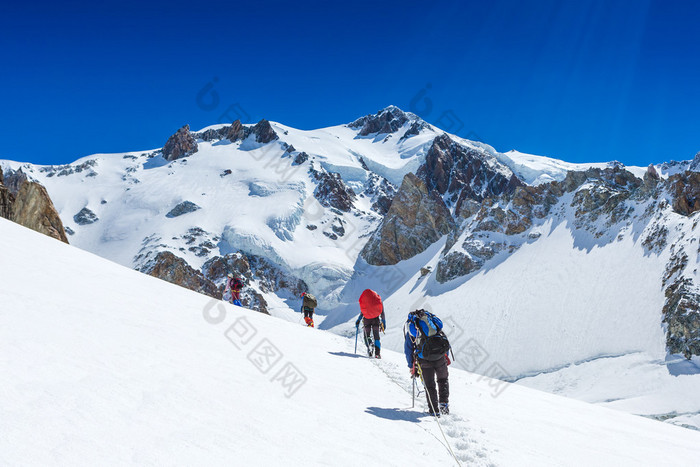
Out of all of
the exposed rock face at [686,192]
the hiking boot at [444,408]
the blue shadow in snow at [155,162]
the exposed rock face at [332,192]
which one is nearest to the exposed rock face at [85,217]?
A: the blue shadow in snow at [155,162]

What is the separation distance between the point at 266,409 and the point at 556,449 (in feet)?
14.0

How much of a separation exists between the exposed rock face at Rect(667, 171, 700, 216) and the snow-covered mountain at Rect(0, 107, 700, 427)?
0.18m

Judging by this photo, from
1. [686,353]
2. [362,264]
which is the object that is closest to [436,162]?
[362,264]

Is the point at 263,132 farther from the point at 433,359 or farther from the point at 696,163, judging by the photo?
the point at 433,359

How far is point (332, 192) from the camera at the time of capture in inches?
5477

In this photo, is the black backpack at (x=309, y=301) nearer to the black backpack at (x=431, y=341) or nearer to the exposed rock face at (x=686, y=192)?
the black backpack at (x=431, y=341)

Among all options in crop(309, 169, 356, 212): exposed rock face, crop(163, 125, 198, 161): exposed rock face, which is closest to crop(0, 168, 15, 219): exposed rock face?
crop(309, 169, 356, 212): exposed rock face

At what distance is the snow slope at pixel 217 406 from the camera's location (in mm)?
4289

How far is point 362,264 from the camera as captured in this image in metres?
100

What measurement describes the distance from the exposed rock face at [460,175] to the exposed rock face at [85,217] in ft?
364

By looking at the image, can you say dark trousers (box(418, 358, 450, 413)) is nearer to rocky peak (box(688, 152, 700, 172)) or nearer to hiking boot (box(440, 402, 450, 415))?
hiking boot (box(440, 402, 450, 415))

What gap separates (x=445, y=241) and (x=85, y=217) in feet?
362

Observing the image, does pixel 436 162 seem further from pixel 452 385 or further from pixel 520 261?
pixel 452 385

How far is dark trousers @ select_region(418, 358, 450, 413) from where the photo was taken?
7328 mm
